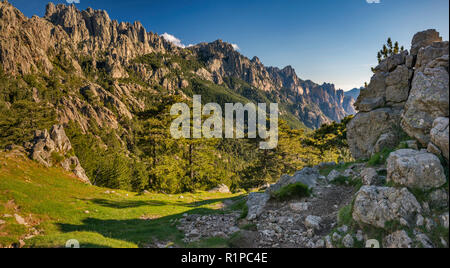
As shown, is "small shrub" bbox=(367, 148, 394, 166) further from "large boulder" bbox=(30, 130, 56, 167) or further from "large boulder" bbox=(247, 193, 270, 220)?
"large boulder" bbox=(30, 130, 56, 167)

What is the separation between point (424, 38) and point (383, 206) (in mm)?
14233

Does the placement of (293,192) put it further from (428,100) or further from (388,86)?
(388,86)

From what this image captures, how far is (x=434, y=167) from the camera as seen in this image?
7.27 meters

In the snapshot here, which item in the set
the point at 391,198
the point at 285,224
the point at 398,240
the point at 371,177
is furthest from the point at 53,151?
the point at 398,240

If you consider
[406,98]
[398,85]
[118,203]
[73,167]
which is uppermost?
[398,85]

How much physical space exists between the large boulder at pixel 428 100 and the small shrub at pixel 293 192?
681cm

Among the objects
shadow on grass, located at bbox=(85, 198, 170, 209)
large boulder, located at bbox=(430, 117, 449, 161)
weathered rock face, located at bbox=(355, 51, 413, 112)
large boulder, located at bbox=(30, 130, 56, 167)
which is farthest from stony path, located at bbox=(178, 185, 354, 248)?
large boulder, located at bbox=(30, 130, 56, 167)

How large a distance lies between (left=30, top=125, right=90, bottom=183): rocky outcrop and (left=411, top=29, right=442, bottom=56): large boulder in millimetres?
36158

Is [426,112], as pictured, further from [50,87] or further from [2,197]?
[50,87]

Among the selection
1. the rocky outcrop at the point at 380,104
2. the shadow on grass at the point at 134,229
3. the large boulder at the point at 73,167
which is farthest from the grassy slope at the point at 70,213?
the rocky outcrop at the point at 380,104

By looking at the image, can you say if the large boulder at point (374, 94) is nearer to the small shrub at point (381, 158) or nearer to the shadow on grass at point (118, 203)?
the small shrub at point (381, 158)

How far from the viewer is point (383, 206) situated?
25.0 feet

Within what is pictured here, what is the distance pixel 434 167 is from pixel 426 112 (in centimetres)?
288

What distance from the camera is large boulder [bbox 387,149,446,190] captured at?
23.6 feet
